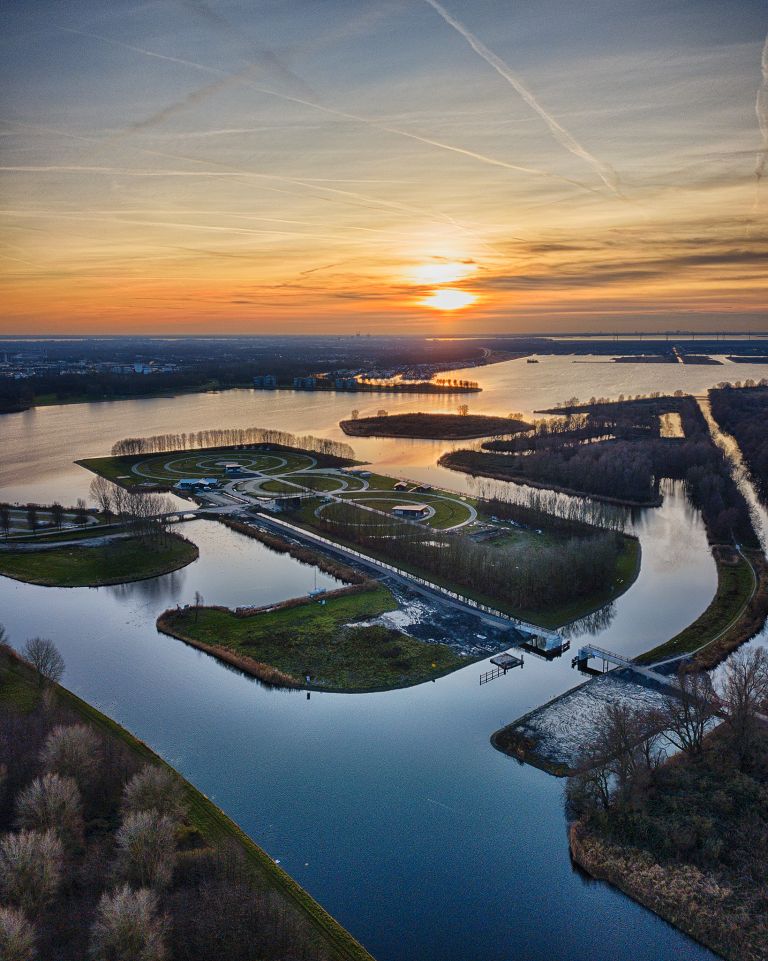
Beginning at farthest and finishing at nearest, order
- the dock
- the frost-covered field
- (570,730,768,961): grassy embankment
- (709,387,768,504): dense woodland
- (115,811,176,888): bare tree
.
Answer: (709,387,768,504): dense woodland → the dock → the frost-covered field → (570,730,768,961): grassy embankment → (115,811,176,888): bare tree

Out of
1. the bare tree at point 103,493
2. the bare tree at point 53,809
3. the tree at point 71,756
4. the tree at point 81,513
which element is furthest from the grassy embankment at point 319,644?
the bare tree at point 103,493

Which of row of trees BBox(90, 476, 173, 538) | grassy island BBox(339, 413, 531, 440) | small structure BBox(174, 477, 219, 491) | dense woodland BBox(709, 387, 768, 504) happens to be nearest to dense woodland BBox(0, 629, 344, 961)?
row of trees BBox(90, 476, 173, 538)

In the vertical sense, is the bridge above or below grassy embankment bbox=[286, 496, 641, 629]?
below

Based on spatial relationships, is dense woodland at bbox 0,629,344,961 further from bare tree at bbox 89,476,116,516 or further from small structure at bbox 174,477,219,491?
small structure at bbox 174,477,219,491

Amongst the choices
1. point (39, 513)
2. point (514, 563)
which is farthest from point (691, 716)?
point (39, 513)

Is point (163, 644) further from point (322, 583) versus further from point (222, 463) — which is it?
point (222, 463)

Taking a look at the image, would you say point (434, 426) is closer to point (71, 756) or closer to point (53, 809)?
point (71, 756)

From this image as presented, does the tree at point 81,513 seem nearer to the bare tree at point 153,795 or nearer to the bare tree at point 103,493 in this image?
the bare tree at point 103,493
